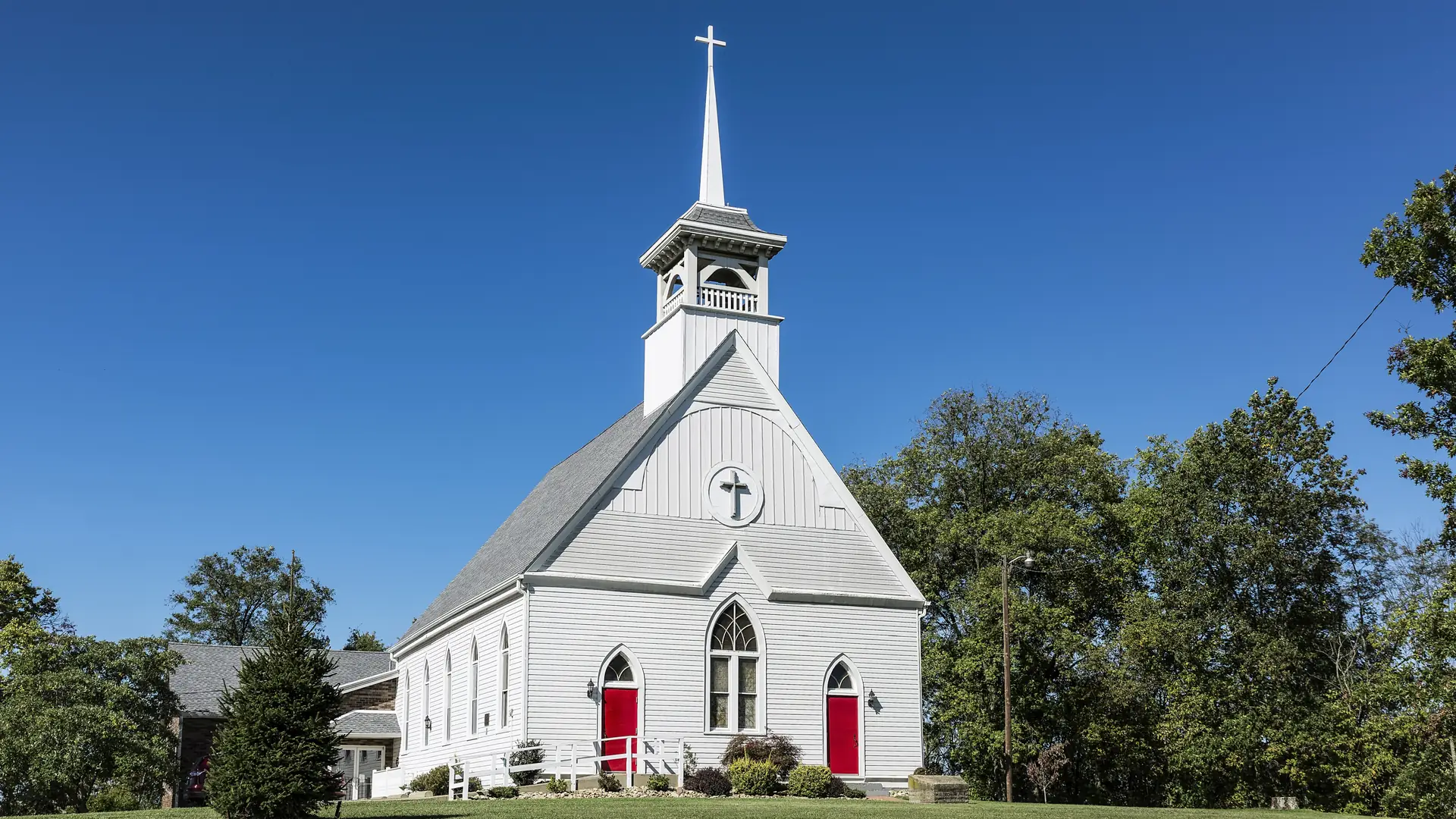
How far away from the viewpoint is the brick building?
4278cm

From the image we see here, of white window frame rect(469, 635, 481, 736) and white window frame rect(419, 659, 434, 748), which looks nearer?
white window frame rect(469, 635, 481, 736)

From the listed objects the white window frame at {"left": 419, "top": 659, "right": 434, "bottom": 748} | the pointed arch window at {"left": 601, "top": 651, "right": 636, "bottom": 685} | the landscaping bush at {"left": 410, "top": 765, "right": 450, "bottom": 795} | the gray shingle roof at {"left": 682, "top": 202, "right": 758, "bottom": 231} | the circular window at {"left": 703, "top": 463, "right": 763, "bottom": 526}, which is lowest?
the landscaping bush at {"left": 410, "top": 765, "right": 450, "bottom": 795}

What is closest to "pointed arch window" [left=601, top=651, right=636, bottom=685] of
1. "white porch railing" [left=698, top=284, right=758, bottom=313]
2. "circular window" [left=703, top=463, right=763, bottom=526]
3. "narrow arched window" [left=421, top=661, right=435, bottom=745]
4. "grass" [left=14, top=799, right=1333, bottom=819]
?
"circular window" [left=703, top=463, right=763, bottom=526]

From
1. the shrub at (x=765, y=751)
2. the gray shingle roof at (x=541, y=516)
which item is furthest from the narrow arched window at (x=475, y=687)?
the shrub at (x=765, y=751)

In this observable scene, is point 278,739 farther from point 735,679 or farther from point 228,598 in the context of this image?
point 228,598

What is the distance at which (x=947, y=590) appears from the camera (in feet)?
166

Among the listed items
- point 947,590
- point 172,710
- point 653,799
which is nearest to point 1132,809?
point 653,799

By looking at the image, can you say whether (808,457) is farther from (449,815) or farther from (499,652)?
(449,815)

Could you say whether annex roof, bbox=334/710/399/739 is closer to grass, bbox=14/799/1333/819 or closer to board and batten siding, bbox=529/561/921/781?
board and batten siding, bbox=529/561/921/781

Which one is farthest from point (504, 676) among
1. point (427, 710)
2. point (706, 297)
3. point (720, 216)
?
point (720, 216)

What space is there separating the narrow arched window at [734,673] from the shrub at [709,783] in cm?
265

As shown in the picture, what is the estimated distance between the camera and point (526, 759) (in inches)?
1086

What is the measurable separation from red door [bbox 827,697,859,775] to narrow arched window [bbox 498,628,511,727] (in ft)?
24.1

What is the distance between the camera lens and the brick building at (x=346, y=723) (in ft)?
140
